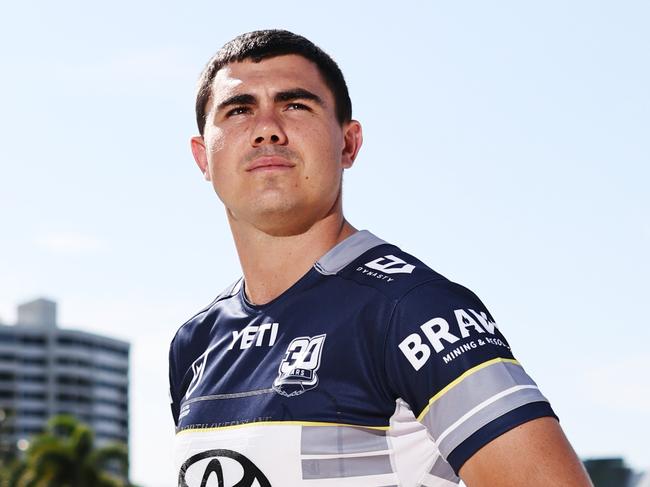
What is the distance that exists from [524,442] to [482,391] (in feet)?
0.56

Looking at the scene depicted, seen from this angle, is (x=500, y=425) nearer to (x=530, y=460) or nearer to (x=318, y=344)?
(x=530, y=460)

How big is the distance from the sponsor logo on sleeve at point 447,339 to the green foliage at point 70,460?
5540cm

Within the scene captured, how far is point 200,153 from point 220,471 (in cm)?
130

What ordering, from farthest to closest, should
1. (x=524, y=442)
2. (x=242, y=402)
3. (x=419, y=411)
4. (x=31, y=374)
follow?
(x=31, y=374) < (x=242, y=402) < (x=419, y=411) < (x=524, y=442)

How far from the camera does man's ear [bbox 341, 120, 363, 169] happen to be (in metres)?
4.06

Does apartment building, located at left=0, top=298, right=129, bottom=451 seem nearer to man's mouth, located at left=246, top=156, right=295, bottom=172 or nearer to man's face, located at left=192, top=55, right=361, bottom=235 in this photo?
man's face, located at left=192, top=55, right=361, bottom=235

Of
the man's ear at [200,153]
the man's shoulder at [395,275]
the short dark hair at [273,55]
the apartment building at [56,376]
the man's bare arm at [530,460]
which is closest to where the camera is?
the man's bare arm at [530,460]

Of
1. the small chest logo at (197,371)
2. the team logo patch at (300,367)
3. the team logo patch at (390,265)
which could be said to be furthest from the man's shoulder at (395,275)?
the small chest logo at (197,371)

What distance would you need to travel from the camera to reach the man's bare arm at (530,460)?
290 cm

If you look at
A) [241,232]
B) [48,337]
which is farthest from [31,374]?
[241,232]

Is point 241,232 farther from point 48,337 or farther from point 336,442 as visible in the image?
point 48,337

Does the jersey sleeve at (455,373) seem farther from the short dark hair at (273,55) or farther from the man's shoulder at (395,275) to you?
the short dark hair at (273,55)

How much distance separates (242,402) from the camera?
11.5 feet

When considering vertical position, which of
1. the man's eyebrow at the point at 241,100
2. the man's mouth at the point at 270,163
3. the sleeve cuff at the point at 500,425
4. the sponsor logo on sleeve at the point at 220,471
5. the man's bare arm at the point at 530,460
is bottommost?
the man's bare arm at the point at 530,460
